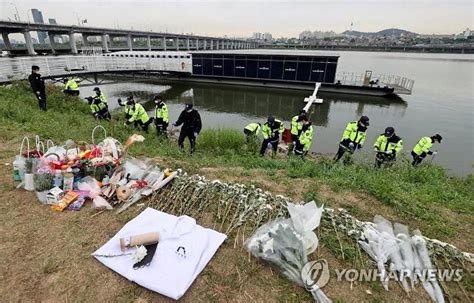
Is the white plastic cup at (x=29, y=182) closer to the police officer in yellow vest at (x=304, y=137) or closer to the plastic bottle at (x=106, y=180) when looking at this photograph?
the plastic bottle at (x=106, y=180)

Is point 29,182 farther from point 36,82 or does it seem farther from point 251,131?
point 36,82

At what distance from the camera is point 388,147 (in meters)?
6.86

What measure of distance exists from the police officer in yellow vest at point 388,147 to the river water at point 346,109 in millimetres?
3155

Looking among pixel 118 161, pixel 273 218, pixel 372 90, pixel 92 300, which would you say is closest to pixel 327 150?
pixel 273 218

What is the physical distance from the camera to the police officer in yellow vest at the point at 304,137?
707cm

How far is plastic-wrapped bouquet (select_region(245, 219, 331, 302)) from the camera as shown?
7.95 ft

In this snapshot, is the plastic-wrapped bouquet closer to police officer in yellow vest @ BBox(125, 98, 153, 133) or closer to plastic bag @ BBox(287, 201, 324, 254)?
plastic bag @ BBox(287, 201, 324, 254)

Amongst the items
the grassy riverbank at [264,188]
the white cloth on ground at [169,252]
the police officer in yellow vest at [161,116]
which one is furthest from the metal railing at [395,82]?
the white cloth on ground at [169,252]

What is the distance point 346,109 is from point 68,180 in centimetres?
1825

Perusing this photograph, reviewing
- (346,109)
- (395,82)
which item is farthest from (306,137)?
(395,82)

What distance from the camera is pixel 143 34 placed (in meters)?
48.8

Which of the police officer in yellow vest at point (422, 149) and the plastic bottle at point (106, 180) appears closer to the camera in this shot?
the plastic bottle at point (106, 180)

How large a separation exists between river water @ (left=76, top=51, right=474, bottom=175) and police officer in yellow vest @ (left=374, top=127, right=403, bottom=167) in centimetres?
316

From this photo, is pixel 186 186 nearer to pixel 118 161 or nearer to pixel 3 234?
pixel 118 161
